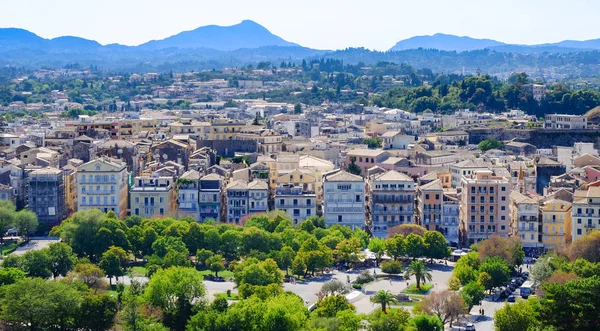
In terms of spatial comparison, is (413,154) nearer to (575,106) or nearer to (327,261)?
(327,261)

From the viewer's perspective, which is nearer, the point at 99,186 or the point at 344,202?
the point at 344,202

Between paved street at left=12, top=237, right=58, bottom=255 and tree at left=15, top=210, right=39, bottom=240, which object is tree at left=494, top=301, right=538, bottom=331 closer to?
paved street at left=12, top=237, right=58, bottom=255

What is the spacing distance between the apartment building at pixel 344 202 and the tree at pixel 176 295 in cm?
1565

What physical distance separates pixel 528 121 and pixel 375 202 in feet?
133

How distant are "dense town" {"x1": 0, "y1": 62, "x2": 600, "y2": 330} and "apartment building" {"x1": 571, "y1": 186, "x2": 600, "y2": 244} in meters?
0.05

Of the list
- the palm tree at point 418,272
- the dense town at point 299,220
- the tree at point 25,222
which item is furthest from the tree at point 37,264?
the palm tree at point 418,272

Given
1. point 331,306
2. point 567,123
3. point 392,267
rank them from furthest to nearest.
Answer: point 567,123
point 392,267
point 331,306

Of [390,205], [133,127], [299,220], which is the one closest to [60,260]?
[299,220]

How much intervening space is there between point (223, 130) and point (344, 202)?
22.6 metres

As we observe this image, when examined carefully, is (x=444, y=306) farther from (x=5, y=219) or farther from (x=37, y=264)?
(x=5, y=219)

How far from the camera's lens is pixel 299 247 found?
4781 centimetres

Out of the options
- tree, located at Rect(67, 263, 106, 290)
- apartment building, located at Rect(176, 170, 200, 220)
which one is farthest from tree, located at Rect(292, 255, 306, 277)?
apartment building, located at Rect(176, 170, 200, 220)

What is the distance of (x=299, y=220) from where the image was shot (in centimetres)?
5400

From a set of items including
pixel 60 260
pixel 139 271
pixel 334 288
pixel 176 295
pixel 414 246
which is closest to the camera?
pixel 176 295
